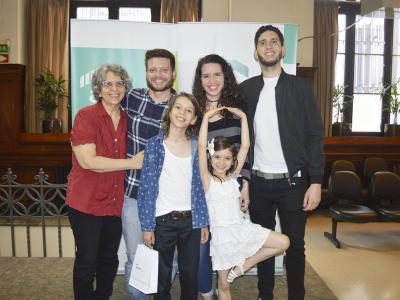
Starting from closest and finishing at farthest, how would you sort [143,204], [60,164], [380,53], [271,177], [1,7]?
[143,204], [271,177], [60,164], [1,7], [380,53]

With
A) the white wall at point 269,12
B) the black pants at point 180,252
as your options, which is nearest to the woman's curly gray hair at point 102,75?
the black pants at point 180,252

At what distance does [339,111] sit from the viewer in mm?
7293

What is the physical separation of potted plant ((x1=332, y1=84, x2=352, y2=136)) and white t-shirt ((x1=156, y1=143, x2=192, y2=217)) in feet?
18.5

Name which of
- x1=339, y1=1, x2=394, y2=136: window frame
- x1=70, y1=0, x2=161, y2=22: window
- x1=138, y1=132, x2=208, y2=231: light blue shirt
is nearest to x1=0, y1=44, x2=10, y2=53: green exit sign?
x1=70, y1=0, x2=161, y2=22: window

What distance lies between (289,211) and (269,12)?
4803mm

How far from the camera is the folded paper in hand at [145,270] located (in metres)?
2.08

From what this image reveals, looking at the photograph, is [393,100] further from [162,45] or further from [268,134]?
[268,134]

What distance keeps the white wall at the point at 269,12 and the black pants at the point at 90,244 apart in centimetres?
492

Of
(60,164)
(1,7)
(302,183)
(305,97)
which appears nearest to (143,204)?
(302,183)

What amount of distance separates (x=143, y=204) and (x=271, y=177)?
2.48ft

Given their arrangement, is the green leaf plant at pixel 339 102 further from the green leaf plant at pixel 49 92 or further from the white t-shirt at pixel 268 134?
the white t-shirt at pixel 268 134

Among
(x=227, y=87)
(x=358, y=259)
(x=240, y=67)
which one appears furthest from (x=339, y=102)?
(x=227, y=87)

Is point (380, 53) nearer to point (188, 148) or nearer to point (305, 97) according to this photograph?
point (305, 97)

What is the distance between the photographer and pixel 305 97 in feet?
7.61
